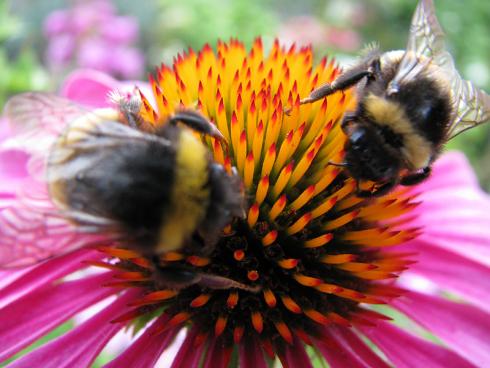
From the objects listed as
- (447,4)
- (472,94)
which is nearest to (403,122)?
(472,94)

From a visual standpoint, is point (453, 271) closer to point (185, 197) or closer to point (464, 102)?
point (464, 102)

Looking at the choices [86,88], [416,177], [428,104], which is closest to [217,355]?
[416,177]

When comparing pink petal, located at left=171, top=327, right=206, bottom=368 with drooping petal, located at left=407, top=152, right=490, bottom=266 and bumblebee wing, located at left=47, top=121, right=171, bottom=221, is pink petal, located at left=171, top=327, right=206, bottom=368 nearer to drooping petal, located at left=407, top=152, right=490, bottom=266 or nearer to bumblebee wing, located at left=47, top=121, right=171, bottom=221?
bumblebee wing, located at left=47, top=121, right=171, bottom=221

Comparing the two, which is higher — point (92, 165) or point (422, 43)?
point (422, 43)

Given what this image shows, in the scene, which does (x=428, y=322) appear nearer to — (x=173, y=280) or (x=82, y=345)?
(x=173, y=280)

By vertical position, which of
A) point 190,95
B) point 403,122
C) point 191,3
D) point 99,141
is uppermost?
point 191,3
